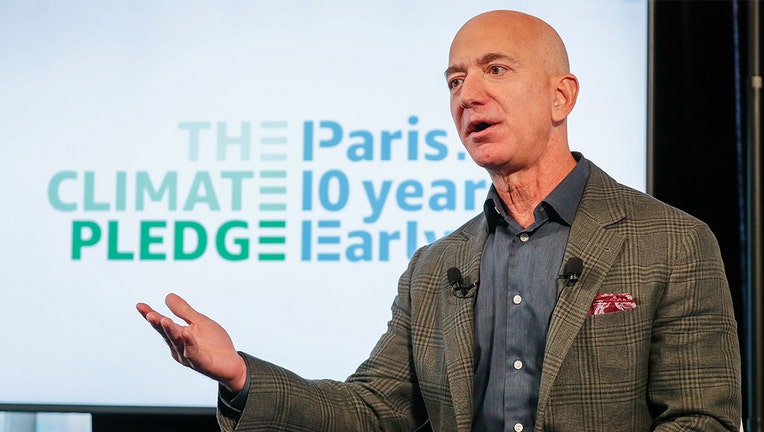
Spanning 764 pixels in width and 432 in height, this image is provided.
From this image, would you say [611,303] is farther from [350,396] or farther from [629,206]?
[350,396]

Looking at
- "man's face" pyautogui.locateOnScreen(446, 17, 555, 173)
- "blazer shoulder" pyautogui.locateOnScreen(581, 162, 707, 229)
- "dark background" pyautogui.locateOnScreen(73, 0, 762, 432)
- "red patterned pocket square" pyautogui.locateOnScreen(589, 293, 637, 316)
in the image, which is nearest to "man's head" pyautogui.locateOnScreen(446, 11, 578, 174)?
"man's face" pyautogui.locateOnScreen(446, 17, 555, 173)

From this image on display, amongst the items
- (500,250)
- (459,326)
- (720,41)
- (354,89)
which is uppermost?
Result: (720,41)

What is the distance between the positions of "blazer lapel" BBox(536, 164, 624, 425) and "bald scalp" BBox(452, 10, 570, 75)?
263 mm

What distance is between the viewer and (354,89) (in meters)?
2.91

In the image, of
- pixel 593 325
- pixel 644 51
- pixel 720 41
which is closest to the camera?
pixel 593 325

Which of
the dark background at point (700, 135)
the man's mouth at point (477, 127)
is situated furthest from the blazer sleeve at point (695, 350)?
the dark background at point (700, 135)

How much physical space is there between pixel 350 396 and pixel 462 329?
1.06ft

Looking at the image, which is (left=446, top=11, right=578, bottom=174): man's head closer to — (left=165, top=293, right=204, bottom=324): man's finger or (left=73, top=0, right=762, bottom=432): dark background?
(left=165, top=293, right=204, bottom=324): man's finger

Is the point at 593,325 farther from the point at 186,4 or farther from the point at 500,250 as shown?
the point at 186,4

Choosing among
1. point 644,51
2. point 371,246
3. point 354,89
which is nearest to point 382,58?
point 354,89

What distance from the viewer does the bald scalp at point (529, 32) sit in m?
1.97

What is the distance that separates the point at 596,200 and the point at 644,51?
106 cm

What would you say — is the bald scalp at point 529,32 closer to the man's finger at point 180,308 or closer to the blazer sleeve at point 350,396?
the blazer sleeve at point 350,396

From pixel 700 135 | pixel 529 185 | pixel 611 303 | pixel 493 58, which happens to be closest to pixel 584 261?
pixel 611 303
